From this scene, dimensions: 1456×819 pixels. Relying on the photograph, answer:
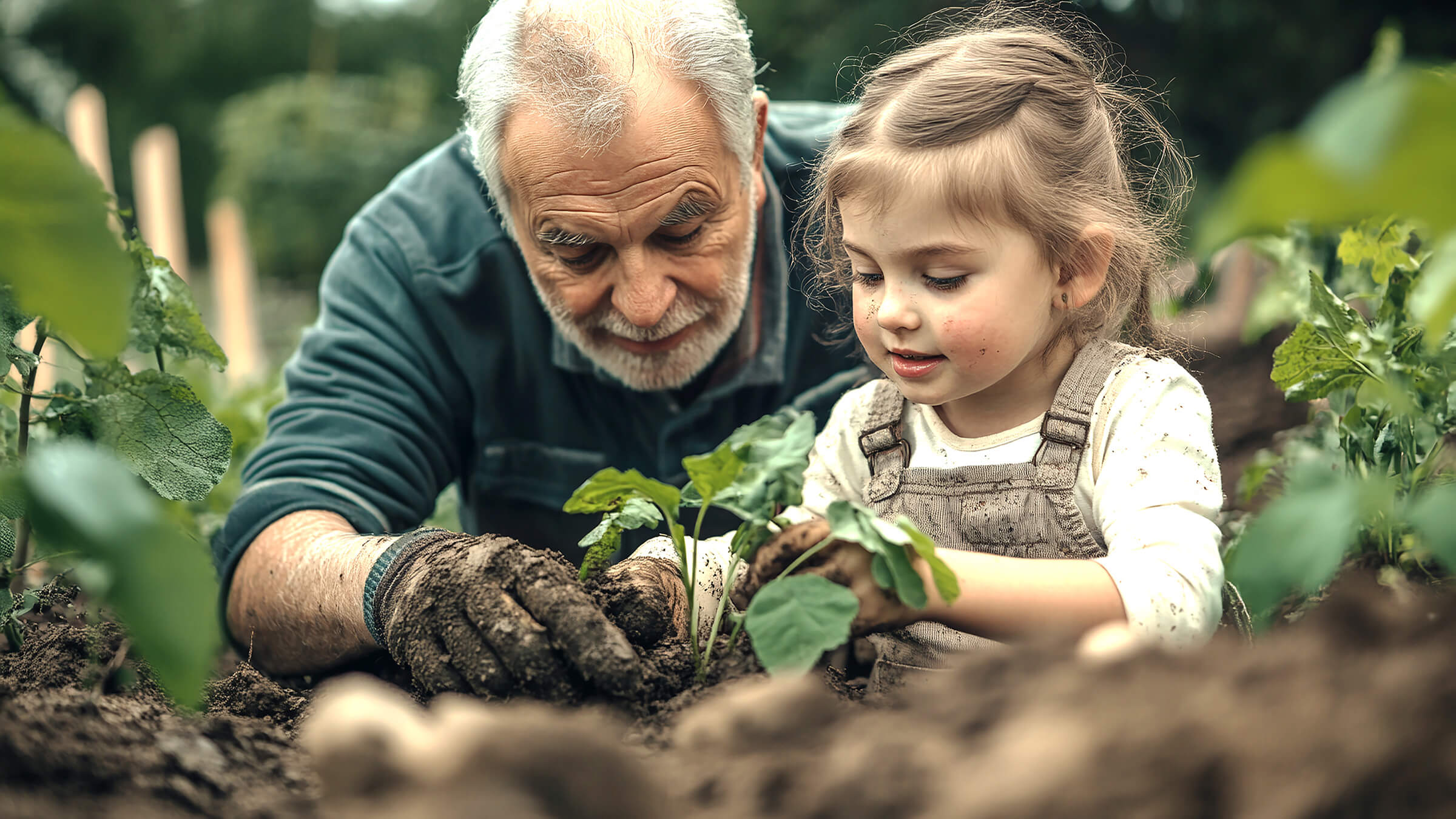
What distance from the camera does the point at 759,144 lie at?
8.58 ft

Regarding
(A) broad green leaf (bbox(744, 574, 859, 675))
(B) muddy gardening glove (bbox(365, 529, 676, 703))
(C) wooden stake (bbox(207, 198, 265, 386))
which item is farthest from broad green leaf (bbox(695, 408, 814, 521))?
(C) wooden stake (bbox(207, 198, 265, 386))

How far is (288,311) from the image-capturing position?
41.0 ft

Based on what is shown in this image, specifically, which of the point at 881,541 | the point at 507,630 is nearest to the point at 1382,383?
the point at 881,541

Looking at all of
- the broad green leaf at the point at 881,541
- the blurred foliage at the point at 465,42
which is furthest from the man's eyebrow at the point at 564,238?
the broad green leaf at the point at 881,541

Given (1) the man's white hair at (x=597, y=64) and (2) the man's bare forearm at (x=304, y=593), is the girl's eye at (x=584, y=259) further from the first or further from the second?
(2) the man's bare forearm at (x=304, y=593)

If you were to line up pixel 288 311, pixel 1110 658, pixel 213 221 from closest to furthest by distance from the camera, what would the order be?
pixel 1110 658, pixel 213 221, pixel 288 311

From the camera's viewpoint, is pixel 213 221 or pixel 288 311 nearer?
pixel 213 221

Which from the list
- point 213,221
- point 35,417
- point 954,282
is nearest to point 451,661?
point 35,417

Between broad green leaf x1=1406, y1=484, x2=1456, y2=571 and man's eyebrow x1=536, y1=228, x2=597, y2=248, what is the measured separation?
1.65 metres

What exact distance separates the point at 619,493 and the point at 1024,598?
1.68ft

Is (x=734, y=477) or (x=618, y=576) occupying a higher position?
(x=734, y=477)

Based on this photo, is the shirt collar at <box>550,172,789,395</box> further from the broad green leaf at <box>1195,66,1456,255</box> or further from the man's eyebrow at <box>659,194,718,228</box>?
the broad green leaf at <box>1195,66,1456,255</box>

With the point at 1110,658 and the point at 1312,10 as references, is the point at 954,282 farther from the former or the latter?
the point at 1312,10

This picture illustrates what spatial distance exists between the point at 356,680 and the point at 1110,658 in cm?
120
